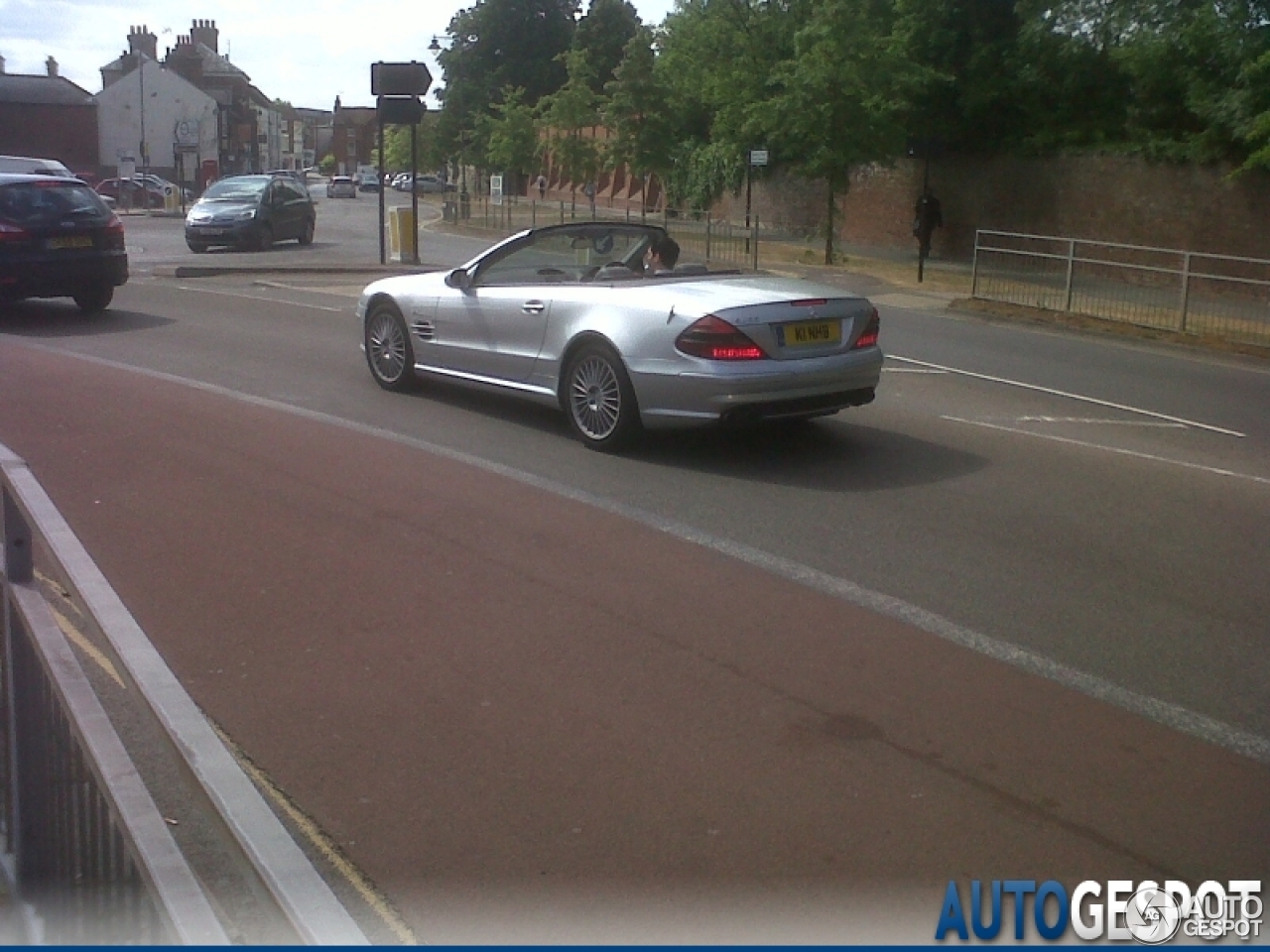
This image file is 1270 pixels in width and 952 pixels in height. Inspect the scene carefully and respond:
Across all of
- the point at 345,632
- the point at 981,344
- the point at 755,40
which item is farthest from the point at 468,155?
the point at 345,632

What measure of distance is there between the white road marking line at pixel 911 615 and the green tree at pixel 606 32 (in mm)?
75377

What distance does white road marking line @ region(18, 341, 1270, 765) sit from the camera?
205 inches

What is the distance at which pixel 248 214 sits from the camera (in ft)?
104

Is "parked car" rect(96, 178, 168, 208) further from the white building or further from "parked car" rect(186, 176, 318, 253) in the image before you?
"parked car" rect(186, 176, 318, 253)

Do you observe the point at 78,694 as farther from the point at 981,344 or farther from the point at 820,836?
the point at 981,344

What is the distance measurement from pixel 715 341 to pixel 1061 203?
24.7 metres

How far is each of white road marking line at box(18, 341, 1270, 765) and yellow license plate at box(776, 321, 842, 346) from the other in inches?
64.7

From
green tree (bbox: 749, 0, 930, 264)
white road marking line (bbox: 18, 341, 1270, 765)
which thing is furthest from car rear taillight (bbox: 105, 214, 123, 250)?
green tree (bbox: 749, 0, 930, 264)

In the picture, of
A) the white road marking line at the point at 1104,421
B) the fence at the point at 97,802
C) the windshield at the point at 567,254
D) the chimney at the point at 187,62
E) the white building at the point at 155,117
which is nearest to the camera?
the fence at the point at 97,802

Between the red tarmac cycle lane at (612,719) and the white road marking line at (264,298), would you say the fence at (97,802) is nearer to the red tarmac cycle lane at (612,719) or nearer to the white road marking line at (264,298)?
the red tarmac cycle lane at (612,719)

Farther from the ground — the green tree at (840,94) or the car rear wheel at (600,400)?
the green tree at (840,94)

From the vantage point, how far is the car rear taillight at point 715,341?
9.11 metres

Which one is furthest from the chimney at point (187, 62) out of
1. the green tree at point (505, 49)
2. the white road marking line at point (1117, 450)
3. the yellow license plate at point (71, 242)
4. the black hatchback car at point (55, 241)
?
the white road marking line at point (1117, 450)

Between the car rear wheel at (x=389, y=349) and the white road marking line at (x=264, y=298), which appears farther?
the white road marking line at (x=264, y=298)
